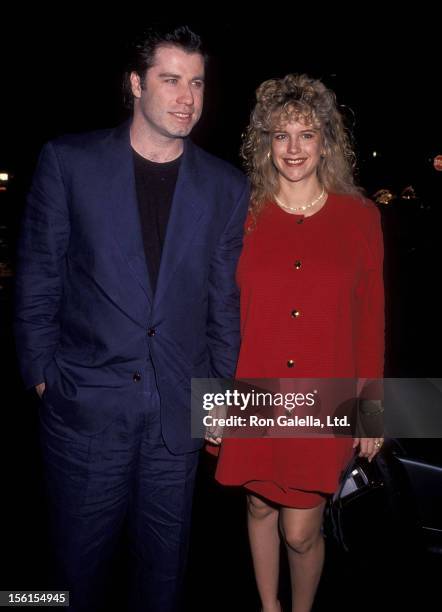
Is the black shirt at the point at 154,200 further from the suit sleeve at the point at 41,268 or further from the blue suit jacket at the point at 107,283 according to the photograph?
the suit sleeve at the point at 41,268

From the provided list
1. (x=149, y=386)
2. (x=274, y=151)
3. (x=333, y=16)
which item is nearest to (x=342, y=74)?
(x=333, y=16)

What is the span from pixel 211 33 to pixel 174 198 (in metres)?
0.59

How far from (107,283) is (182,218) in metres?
0.32

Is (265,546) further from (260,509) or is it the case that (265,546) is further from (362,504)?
(362,504)

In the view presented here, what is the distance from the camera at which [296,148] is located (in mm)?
2039

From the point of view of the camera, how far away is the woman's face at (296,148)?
2.05 metres

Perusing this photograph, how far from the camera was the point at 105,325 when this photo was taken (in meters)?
1.70

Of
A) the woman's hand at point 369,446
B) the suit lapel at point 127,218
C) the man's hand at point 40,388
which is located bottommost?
the woman's hand at point 369,446

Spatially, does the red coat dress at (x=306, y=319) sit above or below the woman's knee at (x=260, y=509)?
above

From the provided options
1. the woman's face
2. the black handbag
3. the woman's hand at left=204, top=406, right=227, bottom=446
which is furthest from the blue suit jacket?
the black handbag

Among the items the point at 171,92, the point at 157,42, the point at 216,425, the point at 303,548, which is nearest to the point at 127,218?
the point at 171,92

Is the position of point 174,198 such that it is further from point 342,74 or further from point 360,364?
point 342,74

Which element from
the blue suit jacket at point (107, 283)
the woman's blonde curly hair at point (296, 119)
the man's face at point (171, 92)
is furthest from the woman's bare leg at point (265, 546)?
the man's face at point (171, 92)

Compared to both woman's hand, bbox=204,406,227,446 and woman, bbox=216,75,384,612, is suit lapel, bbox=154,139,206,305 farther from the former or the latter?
woman's hand, bbox=204,406,227,446
